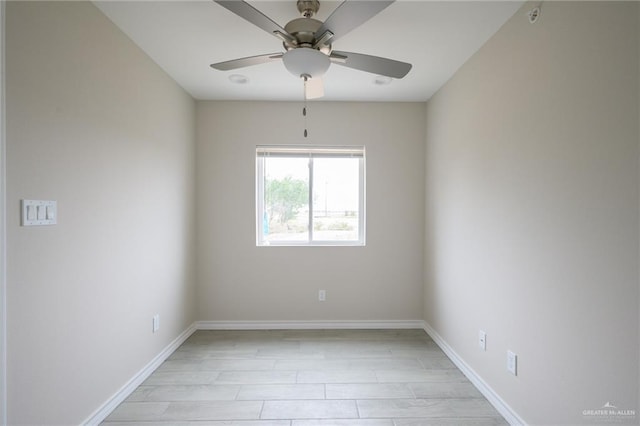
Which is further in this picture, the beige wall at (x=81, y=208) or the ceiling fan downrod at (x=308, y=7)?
the ceiling fan downrod at (x=308, y=7)

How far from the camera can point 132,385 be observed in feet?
7.19

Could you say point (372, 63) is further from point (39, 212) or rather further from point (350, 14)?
point (39, 212)

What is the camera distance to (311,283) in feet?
11.1

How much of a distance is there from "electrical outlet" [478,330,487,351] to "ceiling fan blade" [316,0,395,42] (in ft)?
6.97

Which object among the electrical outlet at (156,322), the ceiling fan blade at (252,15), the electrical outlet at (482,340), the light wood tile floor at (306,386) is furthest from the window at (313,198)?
the ceiling fan blade at (252,15)

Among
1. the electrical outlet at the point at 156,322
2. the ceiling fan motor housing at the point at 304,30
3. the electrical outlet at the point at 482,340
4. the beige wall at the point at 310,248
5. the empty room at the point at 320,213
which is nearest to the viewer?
the empty room at the point at 320,213

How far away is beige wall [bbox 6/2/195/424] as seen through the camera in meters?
1.39

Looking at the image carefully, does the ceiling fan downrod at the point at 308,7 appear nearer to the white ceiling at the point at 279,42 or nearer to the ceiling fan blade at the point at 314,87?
the white ceiling at the point at 279,42

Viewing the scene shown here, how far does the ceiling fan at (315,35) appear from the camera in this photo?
1295 millimetres

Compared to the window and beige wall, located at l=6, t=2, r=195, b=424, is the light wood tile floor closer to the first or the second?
beige wall, located at l=6, t=2, r=195, b=424

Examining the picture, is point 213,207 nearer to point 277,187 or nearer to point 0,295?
point 277,187

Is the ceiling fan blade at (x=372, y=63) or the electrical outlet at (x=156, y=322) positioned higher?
the ceiling fan blade at (x=372, y=63)

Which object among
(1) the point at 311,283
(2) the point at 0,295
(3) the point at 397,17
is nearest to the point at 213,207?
(1) the point at 311,283

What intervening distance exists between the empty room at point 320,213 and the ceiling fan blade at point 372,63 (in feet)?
0.09
